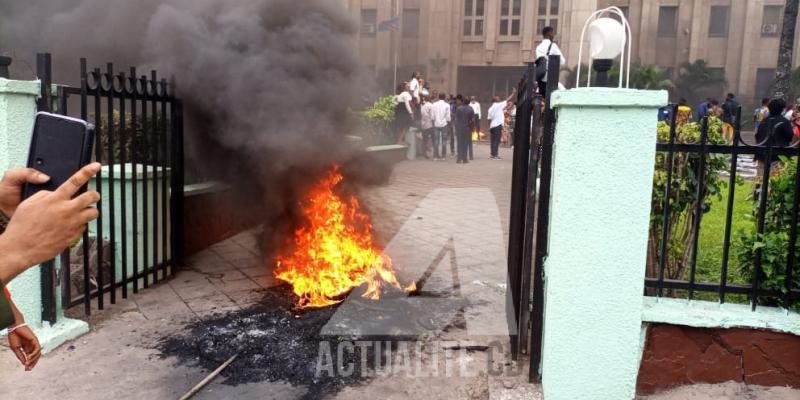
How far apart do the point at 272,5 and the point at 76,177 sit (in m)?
5.53

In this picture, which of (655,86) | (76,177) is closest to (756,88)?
(655,86)

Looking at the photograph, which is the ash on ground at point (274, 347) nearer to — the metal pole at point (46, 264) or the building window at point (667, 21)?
the metal pole at point (46, 264)

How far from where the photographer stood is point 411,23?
37719 mm

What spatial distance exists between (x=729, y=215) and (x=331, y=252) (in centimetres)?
366

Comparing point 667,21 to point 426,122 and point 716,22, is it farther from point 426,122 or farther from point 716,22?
point 426,122

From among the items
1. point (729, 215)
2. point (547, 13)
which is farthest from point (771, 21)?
point (729, 215)

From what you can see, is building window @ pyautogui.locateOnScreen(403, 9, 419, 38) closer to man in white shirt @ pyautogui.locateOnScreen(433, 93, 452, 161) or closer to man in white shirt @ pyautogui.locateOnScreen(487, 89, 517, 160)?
man in white shirt @ pyautogui.locateOnScreen(487, 89, 517, 160)

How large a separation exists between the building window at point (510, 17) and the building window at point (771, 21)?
48.5 feet

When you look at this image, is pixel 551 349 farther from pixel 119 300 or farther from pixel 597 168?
pixel 119 300

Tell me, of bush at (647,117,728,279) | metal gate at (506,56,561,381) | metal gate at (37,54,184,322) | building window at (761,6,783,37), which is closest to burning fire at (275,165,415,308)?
metal gate at (37,54,184,322)

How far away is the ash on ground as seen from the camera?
3.92 metres

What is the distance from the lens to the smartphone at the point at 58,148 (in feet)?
6.01

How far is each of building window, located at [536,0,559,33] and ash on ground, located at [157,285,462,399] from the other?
34.9m

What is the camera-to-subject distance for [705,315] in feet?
11.8
